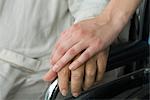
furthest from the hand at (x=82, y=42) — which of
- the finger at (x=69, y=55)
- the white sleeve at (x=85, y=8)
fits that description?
the white sleeve at (x=85, y=8)

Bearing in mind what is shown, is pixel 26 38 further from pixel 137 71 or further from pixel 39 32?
pixel 137 71

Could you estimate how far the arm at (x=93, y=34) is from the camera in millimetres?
899

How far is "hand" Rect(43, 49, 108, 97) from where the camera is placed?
89 cm

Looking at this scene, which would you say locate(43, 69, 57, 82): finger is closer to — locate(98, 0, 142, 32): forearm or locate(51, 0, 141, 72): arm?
locate(51, 0, 141, 72): arm

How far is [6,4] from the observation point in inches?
43.9

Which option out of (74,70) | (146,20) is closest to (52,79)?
(74,70)

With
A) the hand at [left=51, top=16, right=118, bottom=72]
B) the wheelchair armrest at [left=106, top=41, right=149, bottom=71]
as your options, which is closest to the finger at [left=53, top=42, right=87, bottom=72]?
the hand at [left=51, top=16, right=118, bottom=72]

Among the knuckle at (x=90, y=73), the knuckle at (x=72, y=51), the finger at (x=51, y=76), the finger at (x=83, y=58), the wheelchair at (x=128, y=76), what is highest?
the knuckle at (x=72, y=51)

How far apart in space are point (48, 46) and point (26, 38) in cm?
9

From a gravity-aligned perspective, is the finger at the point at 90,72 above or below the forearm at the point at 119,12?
below

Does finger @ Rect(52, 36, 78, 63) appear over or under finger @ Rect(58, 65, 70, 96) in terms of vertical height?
over

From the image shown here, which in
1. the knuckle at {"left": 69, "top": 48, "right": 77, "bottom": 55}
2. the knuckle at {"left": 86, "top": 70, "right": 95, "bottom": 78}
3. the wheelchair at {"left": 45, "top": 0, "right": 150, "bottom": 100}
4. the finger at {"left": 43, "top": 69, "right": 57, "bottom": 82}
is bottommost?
the wheelchair at {"left": 45, "top": 0, "right": 150, "bottom": 100}

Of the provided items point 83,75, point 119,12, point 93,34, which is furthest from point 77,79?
point 119,12

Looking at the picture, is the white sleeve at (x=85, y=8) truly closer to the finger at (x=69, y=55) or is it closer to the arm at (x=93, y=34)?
the arm at (x=93, y=34)
